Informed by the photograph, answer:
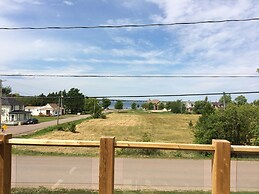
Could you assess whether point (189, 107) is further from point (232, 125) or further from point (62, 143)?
point (62, 143)

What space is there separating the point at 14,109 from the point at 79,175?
64503 millimetres

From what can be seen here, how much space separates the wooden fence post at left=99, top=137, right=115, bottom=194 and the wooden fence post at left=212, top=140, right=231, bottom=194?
1.01 meters

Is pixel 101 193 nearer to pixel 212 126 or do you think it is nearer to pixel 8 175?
pixel 8 175

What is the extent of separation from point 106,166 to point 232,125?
16.4 m

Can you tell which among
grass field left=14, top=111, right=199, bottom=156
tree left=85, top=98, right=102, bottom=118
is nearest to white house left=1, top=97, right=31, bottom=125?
tree left=85, top=98, right=102, bottom=118

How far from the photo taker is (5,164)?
3.13m

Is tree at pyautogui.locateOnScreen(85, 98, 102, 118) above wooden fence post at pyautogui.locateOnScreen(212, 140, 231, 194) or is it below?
below

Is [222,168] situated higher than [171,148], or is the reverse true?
[171,148]

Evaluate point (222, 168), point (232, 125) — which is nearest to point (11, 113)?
point (232, 125)

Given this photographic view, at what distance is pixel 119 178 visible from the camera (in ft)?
15.4

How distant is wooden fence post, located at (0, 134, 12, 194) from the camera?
309cm

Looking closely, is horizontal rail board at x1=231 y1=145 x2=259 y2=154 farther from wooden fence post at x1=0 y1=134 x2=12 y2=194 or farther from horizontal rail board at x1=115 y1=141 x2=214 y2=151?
wooden fence post at x1=0 y1=134 x2=12 y2=194

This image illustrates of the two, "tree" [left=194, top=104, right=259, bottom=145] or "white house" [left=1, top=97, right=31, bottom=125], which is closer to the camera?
"tree" [left=194, top=104, right=259, bottom=145]

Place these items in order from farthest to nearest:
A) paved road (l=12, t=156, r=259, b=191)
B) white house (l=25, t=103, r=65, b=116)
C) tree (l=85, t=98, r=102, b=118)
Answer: white house (l=25, t=103, r=65, b=116) → tree (l=85, t=98, r=102, b=118) → paved road (l=12, t=156, r=259, b=191)
